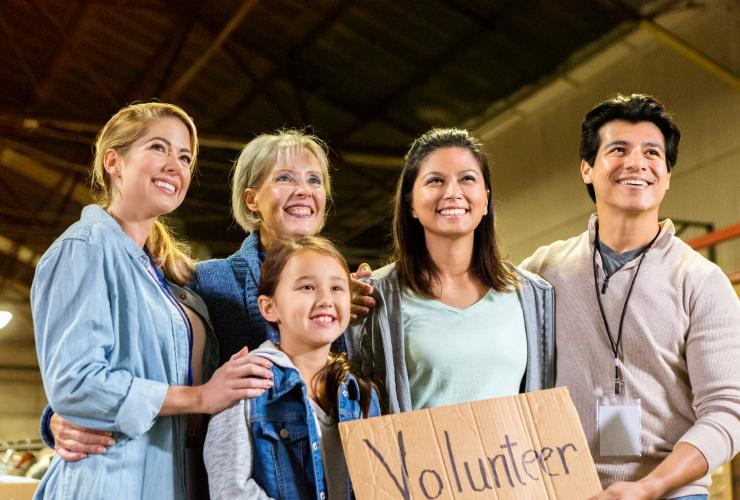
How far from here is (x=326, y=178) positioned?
2373 millimetres

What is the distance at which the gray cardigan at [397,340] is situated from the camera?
78.2 inches

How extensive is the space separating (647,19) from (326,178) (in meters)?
5.55

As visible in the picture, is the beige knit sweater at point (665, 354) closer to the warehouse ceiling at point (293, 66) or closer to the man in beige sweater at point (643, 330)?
the man in beige sweater at point (643, 330)

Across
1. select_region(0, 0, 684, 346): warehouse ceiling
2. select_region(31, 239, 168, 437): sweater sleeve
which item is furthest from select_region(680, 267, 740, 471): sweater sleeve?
select_region(0, 0, 684, 346): warehouse ceiling

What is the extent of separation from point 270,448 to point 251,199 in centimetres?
81

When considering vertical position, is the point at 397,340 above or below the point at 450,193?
below

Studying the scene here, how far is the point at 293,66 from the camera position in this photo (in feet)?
28.9

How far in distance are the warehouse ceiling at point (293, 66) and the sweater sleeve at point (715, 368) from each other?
5532 millimetres

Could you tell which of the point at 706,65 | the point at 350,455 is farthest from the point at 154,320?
the point at 706,65

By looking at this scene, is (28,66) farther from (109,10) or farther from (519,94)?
(519,94)

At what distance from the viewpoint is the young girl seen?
5.55 feet

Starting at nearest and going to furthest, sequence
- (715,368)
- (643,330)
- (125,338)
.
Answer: (125,338)
(715,368)
(643,330)

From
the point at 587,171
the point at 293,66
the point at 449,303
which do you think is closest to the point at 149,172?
the point at 449,303

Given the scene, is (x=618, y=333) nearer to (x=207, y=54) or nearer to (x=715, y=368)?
(x=715, y=368)
